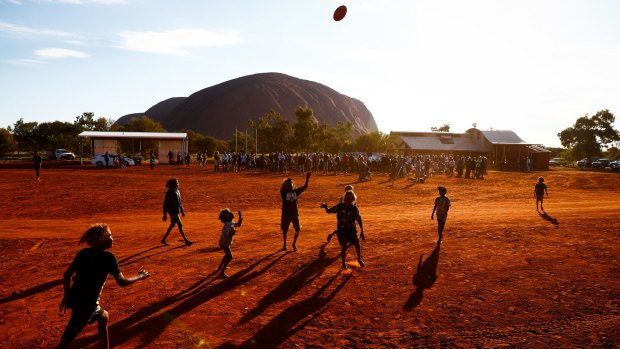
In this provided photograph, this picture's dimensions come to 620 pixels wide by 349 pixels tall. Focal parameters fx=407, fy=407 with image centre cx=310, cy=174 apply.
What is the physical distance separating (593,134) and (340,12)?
321ft

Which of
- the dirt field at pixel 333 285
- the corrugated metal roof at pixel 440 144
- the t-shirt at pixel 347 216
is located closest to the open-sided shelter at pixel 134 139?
the corrugated metal roof at pixel 440 144

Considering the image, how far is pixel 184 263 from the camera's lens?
9.55 m

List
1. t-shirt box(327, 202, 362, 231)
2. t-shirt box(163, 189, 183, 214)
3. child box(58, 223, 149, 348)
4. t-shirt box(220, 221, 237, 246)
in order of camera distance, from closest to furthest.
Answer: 1. child box(58, 223, 149, 348)
2. t-shirt box(220, 221, 237, 246)
3. t-shirt box(327, 202, 362, 231)
4. t-shirt box(163, 189, 183, 214)

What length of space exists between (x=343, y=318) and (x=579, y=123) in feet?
338

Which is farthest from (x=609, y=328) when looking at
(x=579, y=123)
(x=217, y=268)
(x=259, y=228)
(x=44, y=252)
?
(x=579, y=123)

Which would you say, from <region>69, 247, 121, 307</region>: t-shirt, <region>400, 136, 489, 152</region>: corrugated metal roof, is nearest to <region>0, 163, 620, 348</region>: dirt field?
<region>69, 247, 121, 307</region>: t-shirt

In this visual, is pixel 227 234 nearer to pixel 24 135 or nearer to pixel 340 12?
pixel 340 12

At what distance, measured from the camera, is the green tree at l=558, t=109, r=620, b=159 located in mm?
87750

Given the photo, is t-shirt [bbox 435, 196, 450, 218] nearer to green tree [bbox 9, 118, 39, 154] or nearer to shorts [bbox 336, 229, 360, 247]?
shorts [bbox 336, 229, 360, 247]

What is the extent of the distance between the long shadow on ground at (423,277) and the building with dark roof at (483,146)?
48.2 metres

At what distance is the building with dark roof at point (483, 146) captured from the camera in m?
56.1

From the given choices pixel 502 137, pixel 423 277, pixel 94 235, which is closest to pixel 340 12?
pixel 423 277

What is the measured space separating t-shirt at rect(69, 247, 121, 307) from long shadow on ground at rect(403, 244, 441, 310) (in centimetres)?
496

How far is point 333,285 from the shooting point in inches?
326
